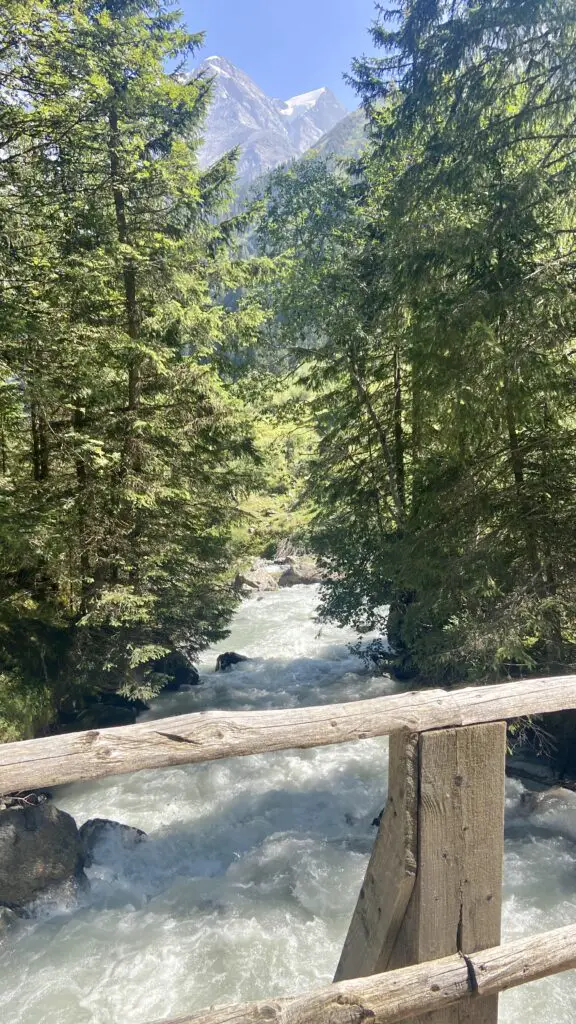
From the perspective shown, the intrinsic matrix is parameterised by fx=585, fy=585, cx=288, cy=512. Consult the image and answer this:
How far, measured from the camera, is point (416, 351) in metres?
7.92

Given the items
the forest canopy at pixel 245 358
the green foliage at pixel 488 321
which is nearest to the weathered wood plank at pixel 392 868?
the green foliage at pixel 488 321

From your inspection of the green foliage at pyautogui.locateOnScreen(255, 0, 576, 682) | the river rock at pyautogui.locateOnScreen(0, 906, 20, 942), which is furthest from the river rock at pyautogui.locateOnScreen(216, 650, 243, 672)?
the river rock at pyautogui.locateOnScreen(0, 906, 20, 942)

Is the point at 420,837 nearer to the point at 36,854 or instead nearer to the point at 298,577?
the point at 36,854

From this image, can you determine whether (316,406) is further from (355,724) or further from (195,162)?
(355,724)

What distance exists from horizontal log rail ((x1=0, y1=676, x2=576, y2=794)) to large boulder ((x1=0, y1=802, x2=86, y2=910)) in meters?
5.54

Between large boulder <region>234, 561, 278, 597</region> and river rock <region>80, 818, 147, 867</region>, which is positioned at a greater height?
large boulder <region>234, 561, 278, 597</region>

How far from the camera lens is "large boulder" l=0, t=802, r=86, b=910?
6020 mm

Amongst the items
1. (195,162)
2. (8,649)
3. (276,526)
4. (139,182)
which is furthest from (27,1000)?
(276,526)

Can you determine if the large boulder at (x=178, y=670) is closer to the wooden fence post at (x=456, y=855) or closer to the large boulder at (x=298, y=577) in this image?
the large boulder at (x=298, y=577)

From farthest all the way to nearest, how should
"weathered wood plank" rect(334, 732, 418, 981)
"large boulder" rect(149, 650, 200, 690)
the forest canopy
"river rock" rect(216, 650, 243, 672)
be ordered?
"river rock" rect(216, 650, 243, 672) < "large boulder" rect(149, 650, 200, 690) < the forest canopy < "weathered wood plank" rect(334, 732, 418, 981)

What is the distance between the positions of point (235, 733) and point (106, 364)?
8144mm

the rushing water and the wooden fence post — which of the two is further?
the rushing water

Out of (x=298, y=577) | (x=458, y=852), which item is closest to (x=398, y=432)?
(x=458, y=852)

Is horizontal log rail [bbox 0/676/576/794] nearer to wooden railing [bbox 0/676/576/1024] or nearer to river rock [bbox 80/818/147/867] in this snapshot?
wooden railing [bbox 0/676/576/1024]
